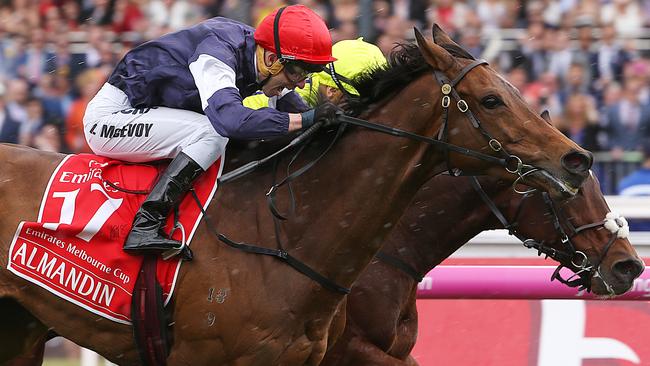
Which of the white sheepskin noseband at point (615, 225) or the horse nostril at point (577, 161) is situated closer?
the horse nostril at point (577, 161)

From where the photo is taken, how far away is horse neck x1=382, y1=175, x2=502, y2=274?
4.70 metres

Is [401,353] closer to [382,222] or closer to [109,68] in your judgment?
[382,222]

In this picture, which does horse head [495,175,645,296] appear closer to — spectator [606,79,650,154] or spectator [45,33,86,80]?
spectator [606,79,650,154]

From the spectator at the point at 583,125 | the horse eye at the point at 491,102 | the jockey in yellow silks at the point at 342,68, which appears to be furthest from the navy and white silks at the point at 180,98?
the spectator at the point at 583,125

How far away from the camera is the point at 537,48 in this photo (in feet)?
25.9

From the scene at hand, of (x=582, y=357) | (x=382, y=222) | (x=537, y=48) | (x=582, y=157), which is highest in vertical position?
(x=582, y=157)

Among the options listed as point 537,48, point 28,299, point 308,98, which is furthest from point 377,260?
point 537,48

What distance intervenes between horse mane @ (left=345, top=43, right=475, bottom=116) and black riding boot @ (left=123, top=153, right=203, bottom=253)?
64cm

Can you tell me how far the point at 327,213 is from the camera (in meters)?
3.91

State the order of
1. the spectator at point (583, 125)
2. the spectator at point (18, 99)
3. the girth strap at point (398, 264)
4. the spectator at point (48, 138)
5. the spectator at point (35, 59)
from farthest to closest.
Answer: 1. the spectator at point (35, 59)
2. the spectator at point (18, 99)
3. the spectator at point (48, 138)
4. the spectator at point (583, 125)
5. the girth strap at point (398, 264)

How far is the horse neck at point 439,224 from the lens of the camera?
4.70m

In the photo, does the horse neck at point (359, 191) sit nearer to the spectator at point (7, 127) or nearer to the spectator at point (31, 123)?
the spectator at point (31, 123)

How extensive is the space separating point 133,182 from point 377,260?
117 cm

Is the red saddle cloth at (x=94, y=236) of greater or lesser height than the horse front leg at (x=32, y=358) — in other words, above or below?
above
